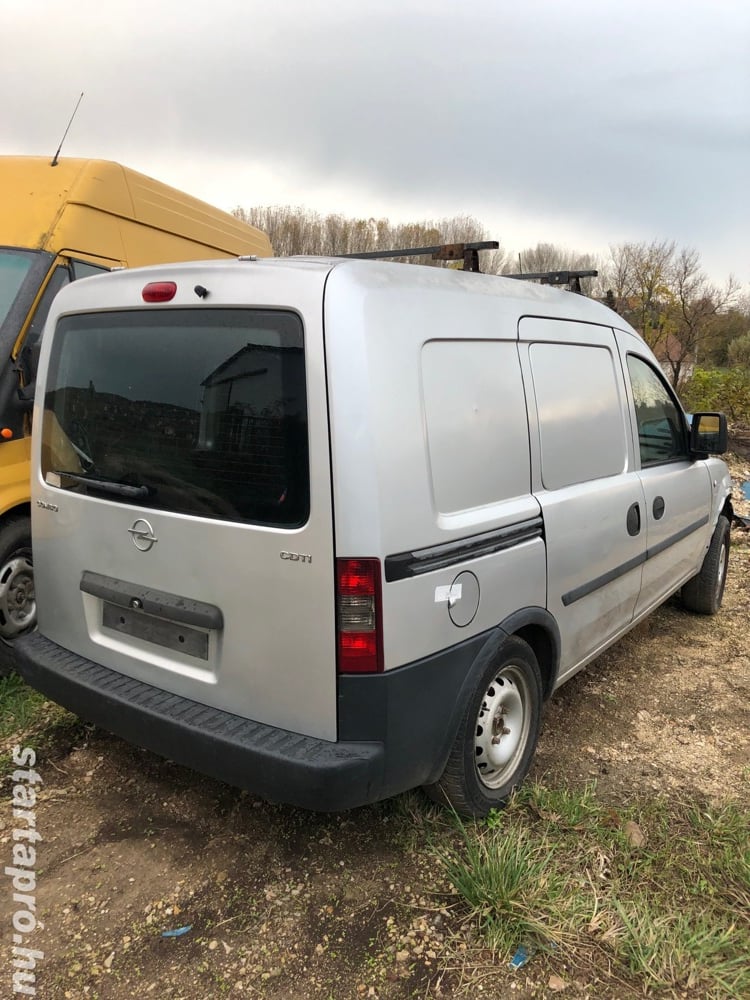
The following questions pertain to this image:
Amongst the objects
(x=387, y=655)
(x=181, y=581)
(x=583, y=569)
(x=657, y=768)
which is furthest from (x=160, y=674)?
(x=657, y=768)

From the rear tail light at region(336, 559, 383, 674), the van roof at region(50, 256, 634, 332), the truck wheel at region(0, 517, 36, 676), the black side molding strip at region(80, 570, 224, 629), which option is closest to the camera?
the rear tail light at region(336, 559, 383, 674)

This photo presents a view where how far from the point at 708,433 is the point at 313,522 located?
3114mm

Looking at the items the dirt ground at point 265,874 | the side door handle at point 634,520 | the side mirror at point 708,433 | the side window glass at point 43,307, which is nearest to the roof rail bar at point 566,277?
the side mirror at point 708,433

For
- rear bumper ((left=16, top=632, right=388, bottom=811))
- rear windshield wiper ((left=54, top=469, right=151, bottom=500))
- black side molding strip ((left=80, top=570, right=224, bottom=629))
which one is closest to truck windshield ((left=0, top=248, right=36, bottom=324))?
rear windshield wiper ((left=54, top=469, right=151, bottom=500))

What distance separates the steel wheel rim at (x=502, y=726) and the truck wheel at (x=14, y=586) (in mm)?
2501

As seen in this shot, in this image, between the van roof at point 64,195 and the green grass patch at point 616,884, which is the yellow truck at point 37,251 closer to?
the van roof at point 64,195

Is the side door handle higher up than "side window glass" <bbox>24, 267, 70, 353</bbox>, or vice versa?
"side window glass" <bbox>24, 267, 70, 353</bbox>

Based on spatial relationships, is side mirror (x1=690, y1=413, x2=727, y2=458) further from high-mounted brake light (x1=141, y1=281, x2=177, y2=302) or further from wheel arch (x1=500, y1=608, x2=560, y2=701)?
high-mounted brake light (x1=141, y1=281, x2=177, y2=302)

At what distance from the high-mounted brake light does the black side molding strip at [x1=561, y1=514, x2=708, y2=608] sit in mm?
1953

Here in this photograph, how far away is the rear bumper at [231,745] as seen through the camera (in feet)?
6.87

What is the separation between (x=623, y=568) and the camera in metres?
3.50

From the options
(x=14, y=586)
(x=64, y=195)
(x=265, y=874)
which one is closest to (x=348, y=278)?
(x=265, y=874)

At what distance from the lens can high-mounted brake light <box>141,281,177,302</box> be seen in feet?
7.83

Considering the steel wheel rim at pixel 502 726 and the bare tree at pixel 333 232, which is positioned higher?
the bare tree at pixel 333 232
